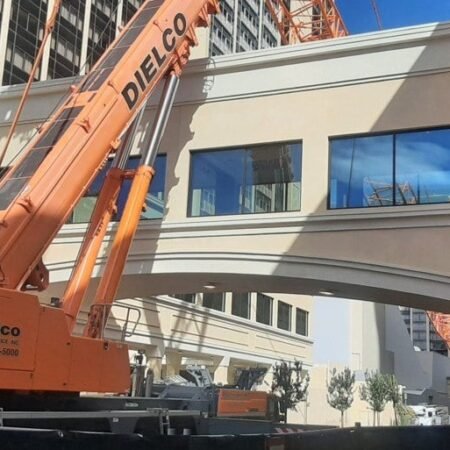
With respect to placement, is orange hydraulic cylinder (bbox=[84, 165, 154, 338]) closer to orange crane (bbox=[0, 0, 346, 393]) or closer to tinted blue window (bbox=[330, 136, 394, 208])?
orange crane (bbox=[0, 0, 346, 393])

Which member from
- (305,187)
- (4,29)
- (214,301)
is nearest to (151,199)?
(305,187)

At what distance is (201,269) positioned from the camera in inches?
658

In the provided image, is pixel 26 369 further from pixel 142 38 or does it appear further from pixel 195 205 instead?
pixel 195 205

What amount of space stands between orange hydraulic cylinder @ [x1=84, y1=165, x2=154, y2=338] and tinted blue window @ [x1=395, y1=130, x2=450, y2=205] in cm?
608

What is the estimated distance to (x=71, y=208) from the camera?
33.1 ft

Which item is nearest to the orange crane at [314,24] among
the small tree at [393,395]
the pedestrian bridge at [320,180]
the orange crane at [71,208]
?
the small tree at [393,395]

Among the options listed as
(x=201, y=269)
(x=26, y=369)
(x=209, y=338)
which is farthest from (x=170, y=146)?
(x=209, y=338)

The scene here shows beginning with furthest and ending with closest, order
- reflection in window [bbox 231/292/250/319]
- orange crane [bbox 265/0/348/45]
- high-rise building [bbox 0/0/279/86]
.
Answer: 1. high-rise building [bbox 0/0/279/86]
2. reflection in window [bbox 231/292/250/319]
3. orange crane [bbox 265/0/348/45]

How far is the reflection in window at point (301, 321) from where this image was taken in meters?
59.0

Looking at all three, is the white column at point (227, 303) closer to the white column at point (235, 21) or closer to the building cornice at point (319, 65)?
the building cornice at point (319, 65)

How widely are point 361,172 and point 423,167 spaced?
53.9 inches

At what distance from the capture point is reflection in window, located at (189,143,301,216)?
54.6 feet

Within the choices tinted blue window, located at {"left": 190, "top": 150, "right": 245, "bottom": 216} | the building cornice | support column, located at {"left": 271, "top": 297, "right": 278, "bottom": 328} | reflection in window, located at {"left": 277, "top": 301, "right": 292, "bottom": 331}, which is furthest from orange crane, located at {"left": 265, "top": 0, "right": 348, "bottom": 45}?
tinted blue window, located at {"left": 190, "top": 150, "right": 245, "bottom": 216}

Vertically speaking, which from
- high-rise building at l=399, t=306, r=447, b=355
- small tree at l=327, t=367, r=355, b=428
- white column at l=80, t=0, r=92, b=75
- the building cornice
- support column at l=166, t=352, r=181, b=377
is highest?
white column at l=80, t=0, r=92, b=75
